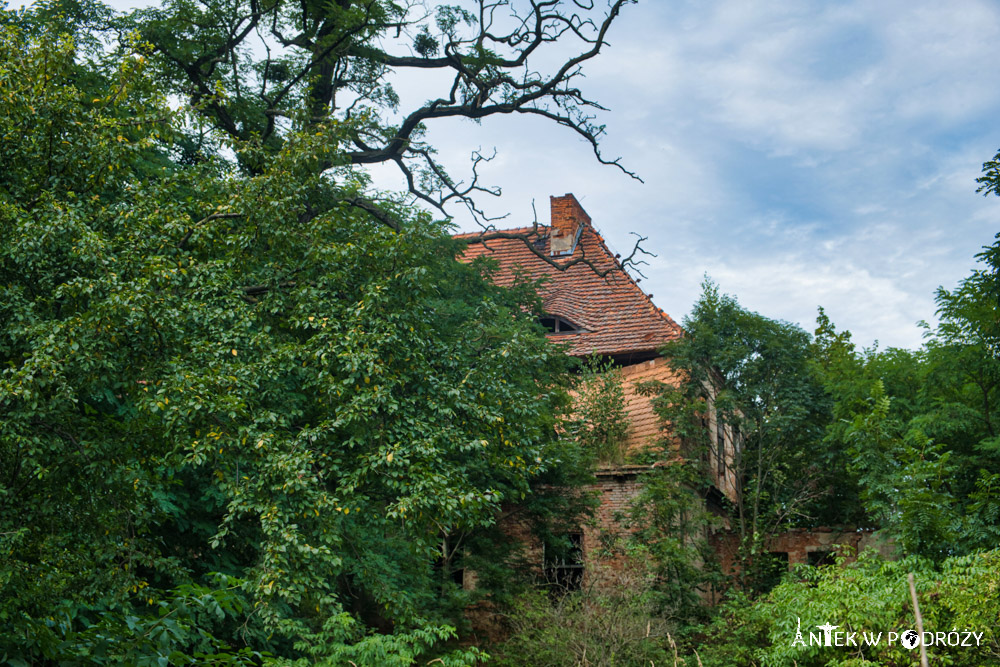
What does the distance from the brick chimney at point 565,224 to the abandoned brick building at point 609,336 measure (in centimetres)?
3

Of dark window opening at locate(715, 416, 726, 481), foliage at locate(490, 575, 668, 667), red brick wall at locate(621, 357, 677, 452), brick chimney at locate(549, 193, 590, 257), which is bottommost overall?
foliage at locate(490, 575, 668, 667)

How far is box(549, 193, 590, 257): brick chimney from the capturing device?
26.2 m

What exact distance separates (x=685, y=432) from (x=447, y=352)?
26.6 ft

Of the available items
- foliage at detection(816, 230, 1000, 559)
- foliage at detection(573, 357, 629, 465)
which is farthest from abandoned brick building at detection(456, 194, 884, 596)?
foliage at detection(816, 230, 1000, 559)

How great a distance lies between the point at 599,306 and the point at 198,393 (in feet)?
55.8

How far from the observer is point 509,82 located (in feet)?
57.7

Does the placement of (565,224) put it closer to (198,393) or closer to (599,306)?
(599,306)

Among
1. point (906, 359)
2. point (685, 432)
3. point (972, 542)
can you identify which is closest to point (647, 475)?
point (685, 432)

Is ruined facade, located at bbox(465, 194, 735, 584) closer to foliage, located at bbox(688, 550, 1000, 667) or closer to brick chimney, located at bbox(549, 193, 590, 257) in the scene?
brick chimney, located at bbox(549, 193, 590, 257)

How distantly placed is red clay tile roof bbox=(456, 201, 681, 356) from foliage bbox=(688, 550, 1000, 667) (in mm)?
8990

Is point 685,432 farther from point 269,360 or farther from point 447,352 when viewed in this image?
point 269,360

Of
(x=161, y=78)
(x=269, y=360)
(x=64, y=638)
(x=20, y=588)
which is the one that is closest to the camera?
(x=64, y=638)

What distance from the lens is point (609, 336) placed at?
901 inches

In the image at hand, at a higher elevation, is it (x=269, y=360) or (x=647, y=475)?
(x=269, y=360)
